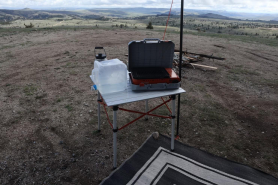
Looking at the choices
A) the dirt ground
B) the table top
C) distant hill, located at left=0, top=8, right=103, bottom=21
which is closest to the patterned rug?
the dirt ground

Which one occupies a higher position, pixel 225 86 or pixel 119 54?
pixel 119 54

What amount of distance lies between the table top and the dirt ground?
1.49 m

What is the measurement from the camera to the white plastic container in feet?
11.3

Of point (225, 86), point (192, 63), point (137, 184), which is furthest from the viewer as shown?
point (192, 63)

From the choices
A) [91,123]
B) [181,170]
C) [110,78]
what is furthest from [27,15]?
[181,170]

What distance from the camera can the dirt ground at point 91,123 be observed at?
3.75 m

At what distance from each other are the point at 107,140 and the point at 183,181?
6.37 ft

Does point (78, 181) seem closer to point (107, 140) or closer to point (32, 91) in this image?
point (107, 140)

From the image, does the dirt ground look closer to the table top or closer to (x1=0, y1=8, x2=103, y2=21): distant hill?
the table top

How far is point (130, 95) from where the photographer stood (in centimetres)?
328

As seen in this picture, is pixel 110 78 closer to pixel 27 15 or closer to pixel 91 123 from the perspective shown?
pixel 91 123

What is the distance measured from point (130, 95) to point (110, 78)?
56 cm

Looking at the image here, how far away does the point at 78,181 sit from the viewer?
3391 millimetres

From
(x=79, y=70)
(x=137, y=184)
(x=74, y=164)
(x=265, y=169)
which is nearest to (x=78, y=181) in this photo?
(x=74, y=164)
